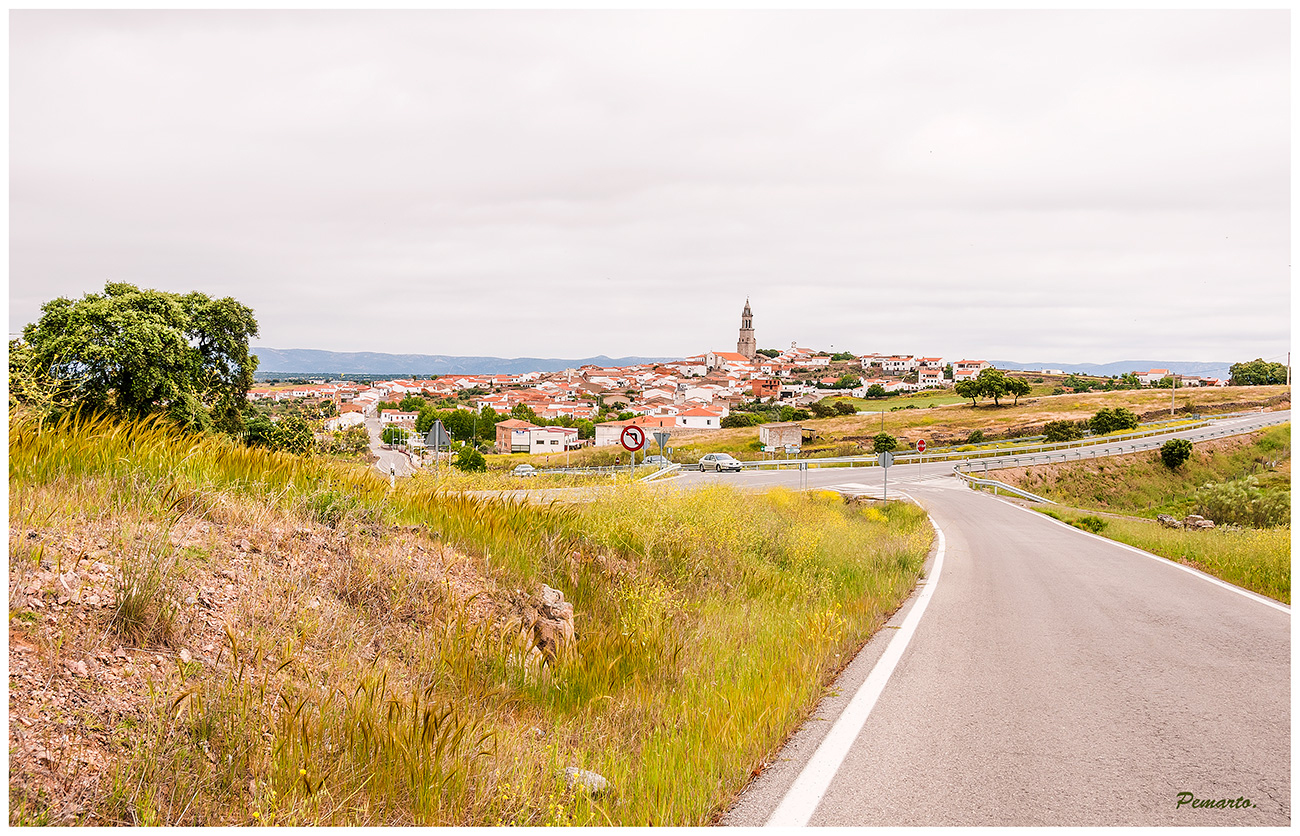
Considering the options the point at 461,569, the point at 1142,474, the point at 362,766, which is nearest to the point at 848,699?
the point at 362,766

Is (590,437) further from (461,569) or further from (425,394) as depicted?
(461,569)

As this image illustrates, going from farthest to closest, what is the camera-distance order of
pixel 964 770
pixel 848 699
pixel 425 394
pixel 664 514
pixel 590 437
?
pixel 425 394 → pixel 590 437 → pixel 664 514 → pixel 848 699 → pixel 964 770

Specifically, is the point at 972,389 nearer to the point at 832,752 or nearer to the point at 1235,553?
the point at 1235,553

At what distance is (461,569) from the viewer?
6.23 m

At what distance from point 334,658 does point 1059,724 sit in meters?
4.50

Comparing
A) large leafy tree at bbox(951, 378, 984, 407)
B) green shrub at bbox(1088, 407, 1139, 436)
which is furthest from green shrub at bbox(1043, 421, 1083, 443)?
large leafy tree at bbox(951, 378, 984, 407)

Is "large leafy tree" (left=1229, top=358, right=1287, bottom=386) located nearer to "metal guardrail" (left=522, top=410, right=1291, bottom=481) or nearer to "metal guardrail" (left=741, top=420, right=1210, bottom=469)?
"metal guardrail" (left=522, top=410, right=1291, bottom=481)

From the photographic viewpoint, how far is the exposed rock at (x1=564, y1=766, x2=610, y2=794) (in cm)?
337

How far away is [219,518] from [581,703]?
10.2 feet

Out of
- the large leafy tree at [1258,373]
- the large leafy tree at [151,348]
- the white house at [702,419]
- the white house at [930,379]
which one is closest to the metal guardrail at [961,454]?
the large leafy tree at [151,348]

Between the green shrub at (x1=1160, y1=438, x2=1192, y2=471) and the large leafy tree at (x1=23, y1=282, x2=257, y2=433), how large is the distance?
57.4 metres

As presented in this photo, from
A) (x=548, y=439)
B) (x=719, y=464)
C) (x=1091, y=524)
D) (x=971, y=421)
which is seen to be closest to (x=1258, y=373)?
(x=971, y=421)

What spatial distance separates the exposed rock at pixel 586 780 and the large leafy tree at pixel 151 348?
17215mm

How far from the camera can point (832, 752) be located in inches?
148
